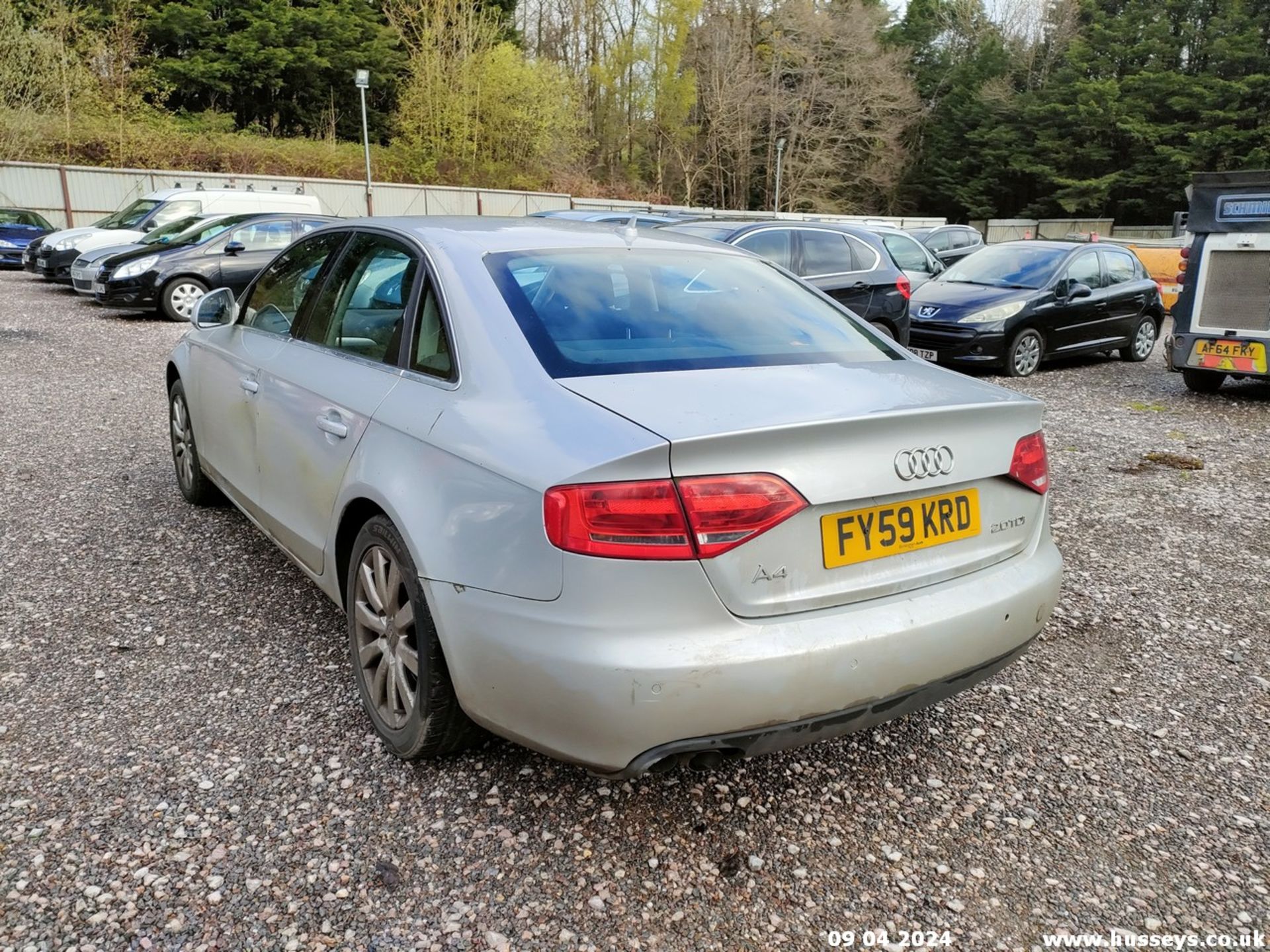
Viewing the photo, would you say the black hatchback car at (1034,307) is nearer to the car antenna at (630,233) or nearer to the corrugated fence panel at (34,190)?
the car antenna at (630,233)

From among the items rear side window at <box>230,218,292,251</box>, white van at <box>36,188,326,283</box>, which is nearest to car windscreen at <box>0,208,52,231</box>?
white van at <box>36,188,326,283</box>

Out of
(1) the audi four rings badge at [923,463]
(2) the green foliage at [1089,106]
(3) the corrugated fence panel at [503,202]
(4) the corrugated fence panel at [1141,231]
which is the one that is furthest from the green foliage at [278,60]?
(1) the audi four rings badge at [923,463]

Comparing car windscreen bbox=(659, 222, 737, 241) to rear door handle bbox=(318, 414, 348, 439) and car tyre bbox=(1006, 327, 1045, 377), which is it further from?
rear door handle bbox=(318, 414, 348, 439)

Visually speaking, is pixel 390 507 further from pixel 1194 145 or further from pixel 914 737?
pixel 1194 145

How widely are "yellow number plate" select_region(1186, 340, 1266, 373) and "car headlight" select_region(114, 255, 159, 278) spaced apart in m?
12.8

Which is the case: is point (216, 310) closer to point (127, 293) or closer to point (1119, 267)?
point (127, 293)

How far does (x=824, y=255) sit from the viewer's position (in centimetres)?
985

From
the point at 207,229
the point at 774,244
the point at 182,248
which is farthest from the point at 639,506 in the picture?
the point at 207,229

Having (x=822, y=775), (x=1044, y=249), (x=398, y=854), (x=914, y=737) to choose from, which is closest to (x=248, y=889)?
(x=398, y=854)

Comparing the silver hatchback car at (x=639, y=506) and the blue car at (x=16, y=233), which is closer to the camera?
the silver hatchback car at (x=639, y=506)

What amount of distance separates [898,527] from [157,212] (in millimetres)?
17312

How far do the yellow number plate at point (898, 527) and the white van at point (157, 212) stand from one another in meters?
15.4

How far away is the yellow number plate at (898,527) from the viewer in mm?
2197

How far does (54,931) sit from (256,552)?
2447 mm
